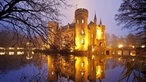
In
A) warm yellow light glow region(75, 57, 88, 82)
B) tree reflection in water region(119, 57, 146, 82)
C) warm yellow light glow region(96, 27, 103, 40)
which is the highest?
warm yellow light glow region(96, 27, 103, 40)

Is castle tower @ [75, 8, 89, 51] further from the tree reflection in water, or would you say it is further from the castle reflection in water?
the tree reflection in water

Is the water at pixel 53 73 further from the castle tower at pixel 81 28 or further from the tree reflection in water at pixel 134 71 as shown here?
the castle tower at pixel 81 28

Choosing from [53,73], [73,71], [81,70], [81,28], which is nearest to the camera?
[53,73]

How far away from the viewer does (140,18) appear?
17.7 m

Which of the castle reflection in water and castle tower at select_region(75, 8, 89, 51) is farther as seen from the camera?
castle tower at select_region(75, 8, 89, 51)

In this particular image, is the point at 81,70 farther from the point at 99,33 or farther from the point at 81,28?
the point at 99,33

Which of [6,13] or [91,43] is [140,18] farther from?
[91,43]

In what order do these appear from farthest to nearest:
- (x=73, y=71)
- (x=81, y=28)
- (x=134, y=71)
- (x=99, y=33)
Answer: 1. (x=99, y=33)
2. (x=81, y=28)
3. (x=73, y=71)
4. (x=134, y=71)

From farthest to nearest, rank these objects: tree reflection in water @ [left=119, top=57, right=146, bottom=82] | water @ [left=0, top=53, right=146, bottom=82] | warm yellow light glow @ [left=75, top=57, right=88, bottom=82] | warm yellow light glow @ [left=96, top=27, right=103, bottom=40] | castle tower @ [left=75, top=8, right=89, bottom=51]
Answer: warm yellow light glow @ [left=96, top=27, right=103, bottom=40], castle tower @ [left=75, top=8, right=89, bottom=51], warm yellow light glow @ [left=75, top=57, right=88, bottom=82], water @ [left=0, top=53, right=146, bottom=82], tree reflection in water @ [left=119, top=57, right=146, bottom=82]

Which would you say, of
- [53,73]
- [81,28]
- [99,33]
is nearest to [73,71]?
[53,73]

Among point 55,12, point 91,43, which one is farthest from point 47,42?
point 91,43

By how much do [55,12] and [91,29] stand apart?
6632cm

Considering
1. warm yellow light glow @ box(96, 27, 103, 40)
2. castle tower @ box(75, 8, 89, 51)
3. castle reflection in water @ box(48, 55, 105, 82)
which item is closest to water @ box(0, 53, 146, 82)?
castle reflection in water @ box(48, 55, 105, 82)

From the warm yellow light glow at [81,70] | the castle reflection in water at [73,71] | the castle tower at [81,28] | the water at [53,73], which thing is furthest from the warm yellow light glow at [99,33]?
the water at [53,73]
